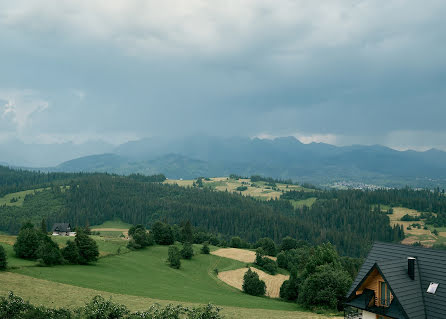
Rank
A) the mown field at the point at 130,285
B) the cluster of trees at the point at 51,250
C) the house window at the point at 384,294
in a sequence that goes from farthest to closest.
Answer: the cluster of trees at the point at 51,250 → the mown field at the point at 130,285 → the house window at the point at 384,294

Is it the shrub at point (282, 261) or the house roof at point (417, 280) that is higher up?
the house roof at point (417, 280)

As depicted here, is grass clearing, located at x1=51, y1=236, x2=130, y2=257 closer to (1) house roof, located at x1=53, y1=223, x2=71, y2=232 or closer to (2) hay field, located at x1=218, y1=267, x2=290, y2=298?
(2) hay field, located at x1=218, y1=267, x2=290, y2=298

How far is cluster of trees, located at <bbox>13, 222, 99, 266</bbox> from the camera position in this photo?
218ft

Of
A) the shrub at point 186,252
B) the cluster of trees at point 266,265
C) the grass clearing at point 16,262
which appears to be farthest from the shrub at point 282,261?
the grass clearing at point 16,262

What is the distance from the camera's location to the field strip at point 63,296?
3938 centimetres

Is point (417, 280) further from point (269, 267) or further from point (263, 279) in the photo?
point (269, 267)

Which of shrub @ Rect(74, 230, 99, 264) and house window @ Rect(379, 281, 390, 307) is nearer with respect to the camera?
house window @ Rect(379, 281, 390, 307)

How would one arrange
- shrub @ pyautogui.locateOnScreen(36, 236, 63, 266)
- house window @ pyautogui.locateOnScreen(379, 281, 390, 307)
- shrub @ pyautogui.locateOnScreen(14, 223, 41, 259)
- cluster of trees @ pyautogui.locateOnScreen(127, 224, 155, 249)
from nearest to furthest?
1. house window @ pyautogui.locateOnScreen(379, 281, 390, 307)
2. shrub @ pyautogui.locateOnScreen(36, 236, 63, 266)
3. shrub @ pyautogui.locateOnScreen(14, 223, 41, 259)
4. cluster of trees @ pyautogui.locateOnScreen(127, 224, 155, 249)

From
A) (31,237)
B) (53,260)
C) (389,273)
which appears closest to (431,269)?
(389,273)

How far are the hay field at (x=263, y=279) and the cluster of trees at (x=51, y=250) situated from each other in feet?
120

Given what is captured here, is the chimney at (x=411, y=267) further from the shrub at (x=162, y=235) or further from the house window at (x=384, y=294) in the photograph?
the shrub at (x=162, y=235)

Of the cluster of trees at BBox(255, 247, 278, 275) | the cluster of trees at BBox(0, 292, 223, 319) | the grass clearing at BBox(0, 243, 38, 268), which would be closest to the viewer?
the cluster of trees at BBox(0, 292, 223, 319)

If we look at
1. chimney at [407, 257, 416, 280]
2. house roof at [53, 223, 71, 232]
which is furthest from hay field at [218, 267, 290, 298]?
house roof at [53, 223, 71, 232]

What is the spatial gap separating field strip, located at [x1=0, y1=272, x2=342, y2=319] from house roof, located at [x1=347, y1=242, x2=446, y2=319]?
1799cm
